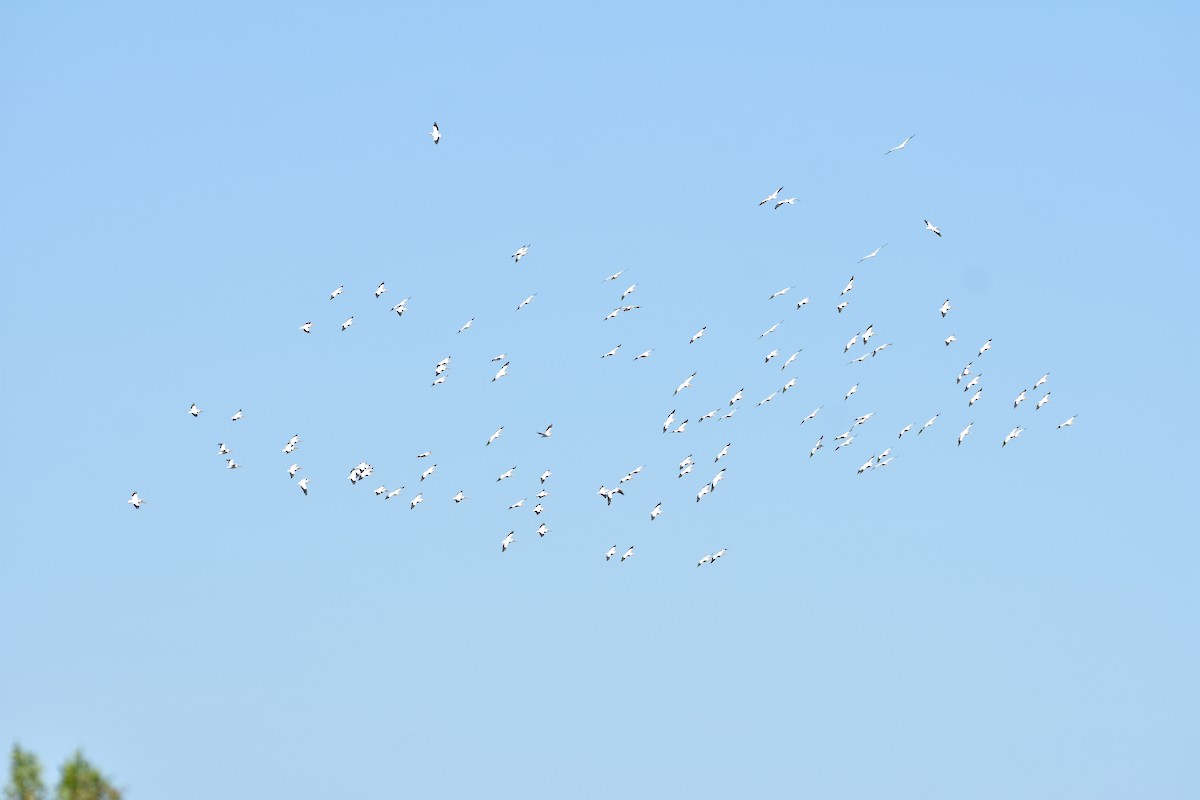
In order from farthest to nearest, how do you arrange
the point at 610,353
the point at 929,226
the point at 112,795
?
1. the point at 610,353
2. the point at 929,226
3. the point at 112,795

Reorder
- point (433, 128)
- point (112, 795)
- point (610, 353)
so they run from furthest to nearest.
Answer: point (610, 353) < point (433, 128) < point (112, 795)

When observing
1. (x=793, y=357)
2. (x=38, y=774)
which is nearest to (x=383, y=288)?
(x=793, y=357)

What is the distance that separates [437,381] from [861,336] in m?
31.6

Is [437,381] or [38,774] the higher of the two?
[437,381]

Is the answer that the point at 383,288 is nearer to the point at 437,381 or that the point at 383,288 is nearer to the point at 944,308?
the point at 437,381

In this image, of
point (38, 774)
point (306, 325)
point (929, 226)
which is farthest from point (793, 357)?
point (38, 774)

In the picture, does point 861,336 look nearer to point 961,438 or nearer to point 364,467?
point 961,438

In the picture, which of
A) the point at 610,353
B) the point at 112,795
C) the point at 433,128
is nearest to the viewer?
the point at 112,795

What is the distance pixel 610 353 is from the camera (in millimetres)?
186375

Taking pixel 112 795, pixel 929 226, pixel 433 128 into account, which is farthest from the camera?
pixel 929 226

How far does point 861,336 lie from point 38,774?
81.3 m

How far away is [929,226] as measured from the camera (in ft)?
571

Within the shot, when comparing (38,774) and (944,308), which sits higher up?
(944,308)

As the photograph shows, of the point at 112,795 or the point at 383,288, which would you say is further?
the point at 383,288
